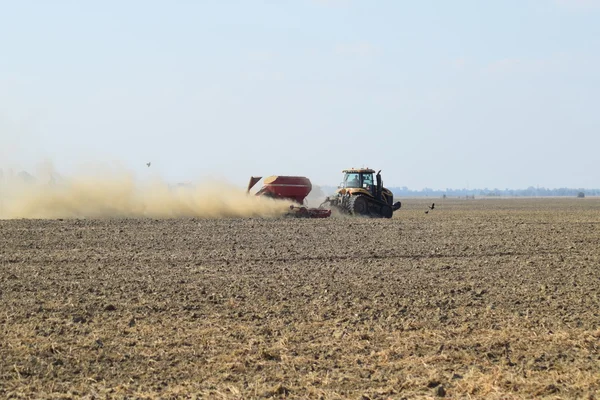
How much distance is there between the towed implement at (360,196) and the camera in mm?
33062

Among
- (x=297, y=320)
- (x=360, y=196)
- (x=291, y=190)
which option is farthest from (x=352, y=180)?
(x=297, y=320)

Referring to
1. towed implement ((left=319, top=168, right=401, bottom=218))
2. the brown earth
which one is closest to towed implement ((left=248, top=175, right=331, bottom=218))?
towed implement ((left=319, top=168, right=401, bottom=218))

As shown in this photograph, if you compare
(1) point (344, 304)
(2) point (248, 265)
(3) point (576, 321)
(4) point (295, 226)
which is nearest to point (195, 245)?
(2) point (248, 265)

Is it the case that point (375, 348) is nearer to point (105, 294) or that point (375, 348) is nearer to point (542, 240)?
point (105, 294)

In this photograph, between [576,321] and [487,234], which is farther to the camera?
[487,234]

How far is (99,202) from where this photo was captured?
32.8 meters

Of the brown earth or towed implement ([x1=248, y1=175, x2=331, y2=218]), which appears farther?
towed implement ([x1=248, y1=175, x2=331, y2=218])

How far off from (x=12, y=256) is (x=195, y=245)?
5.11 m

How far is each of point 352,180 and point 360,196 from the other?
1.05 m

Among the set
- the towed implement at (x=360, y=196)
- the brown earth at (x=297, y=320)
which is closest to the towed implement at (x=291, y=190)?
the towed implement at (x=360, y=196)

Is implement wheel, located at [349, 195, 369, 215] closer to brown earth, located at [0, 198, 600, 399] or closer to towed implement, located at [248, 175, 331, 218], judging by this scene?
towed implement, located at [248, 175, 331, 218]

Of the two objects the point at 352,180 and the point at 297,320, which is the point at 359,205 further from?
the point at 297,320

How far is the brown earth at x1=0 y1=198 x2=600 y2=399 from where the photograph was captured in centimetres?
826

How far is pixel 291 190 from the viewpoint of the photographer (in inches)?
1319
